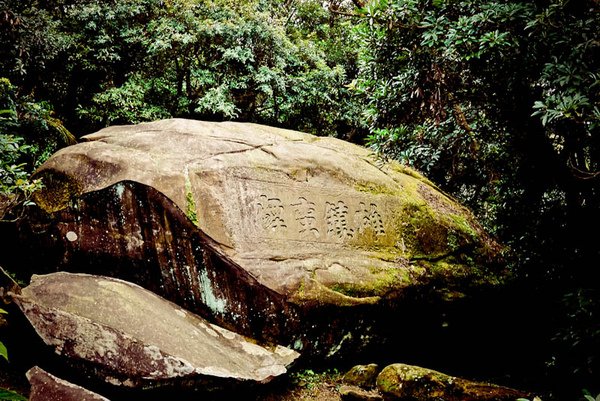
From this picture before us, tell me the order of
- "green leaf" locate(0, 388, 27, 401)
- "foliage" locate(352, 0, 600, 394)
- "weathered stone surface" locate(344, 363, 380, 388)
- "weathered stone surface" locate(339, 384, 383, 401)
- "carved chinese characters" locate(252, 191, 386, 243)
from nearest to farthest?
"green leaf" locate(0, 388, 27, 401) → "foliage" locate(352, 0, 600, 394) → "weathered stone surface" locate(339, 384, 383, 401) → "weathered stone surface" locate(344, 363, 380, 388) → "carved chinese characters" locate(252, 191, 386, 243)

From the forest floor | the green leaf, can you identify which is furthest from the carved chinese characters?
the green leaf

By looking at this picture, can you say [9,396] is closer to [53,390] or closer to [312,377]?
[53,390]

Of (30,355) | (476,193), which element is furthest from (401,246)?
(30,355)

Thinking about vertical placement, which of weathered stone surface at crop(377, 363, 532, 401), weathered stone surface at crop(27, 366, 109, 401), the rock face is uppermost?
the rock face

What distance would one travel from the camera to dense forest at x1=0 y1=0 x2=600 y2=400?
12.2 feet

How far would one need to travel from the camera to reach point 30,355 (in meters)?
4.67

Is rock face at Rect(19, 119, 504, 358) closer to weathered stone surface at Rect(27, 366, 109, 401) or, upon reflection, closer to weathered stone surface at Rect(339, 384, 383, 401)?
weathered stone surface at Rect(339, 384, 383, 401)

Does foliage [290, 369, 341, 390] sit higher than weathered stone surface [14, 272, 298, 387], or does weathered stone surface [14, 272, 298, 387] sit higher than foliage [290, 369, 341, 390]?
weathered stone surface [14, 272, 298, 387]

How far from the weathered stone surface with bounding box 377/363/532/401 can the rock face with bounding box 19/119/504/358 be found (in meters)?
0.90

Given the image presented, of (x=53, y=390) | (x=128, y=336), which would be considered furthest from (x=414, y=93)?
(x=53, y=390)

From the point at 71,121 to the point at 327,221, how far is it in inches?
328

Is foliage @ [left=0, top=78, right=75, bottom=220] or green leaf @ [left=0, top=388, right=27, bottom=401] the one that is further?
foliage @ [left=0, top=78, right=75, bottom=220]

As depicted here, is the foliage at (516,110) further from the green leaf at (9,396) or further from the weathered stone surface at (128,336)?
the green leaf at (9,396)

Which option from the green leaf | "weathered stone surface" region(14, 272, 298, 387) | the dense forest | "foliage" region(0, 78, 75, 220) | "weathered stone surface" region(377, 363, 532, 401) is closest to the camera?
the green leaf
